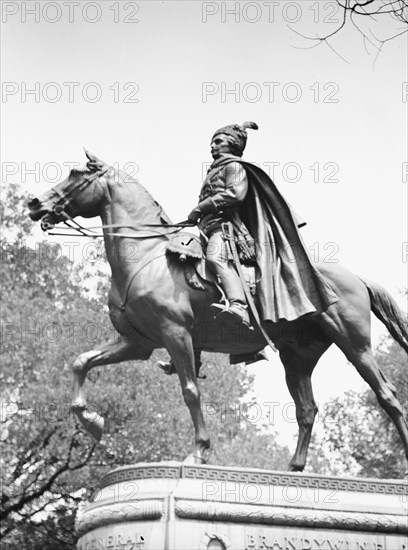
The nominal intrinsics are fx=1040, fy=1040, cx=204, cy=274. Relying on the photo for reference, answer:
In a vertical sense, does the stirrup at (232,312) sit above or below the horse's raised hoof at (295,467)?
above

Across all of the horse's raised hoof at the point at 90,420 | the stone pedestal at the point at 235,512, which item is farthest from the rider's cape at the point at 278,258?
the horse's raised hoof at the point at 90,420

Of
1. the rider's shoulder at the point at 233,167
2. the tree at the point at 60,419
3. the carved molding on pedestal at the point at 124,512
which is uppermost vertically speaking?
the tree at the point at 60,419

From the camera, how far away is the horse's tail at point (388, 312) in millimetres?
13430

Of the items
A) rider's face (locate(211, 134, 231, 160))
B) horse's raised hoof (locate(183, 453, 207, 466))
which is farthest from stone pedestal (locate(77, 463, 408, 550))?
rider's face (locate(211, 134, 231, 160))

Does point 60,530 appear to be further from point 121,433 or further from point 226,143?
point 226,143

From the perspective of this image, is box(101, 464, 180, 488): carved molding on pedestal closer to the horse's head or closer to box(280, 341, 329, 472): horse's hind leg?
box(280, 341, 329, 472): horse's hind leg

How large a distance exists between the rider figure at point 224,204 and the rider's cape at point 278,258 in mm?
217

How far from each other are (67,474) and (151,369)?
11.0 ft

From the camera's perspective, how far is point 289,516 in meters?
11.5

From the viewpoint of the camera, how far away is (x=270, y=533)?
37.3ft

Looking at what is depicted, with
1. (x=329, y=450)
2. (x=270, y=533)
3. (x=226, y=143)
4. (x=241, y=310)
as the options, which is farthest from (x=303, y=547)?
(x=329, y=450)

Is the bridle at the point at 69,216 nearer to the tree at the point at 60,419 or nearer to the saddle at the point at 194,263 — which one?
the saddle at the point at 194,263

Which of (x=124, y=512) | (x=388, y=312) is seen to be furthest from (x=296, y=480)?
(x=388, y=312)

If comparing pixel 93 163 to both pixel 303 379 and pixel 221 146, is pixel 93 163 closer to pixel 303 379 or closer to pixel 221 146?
pixel 221 146
